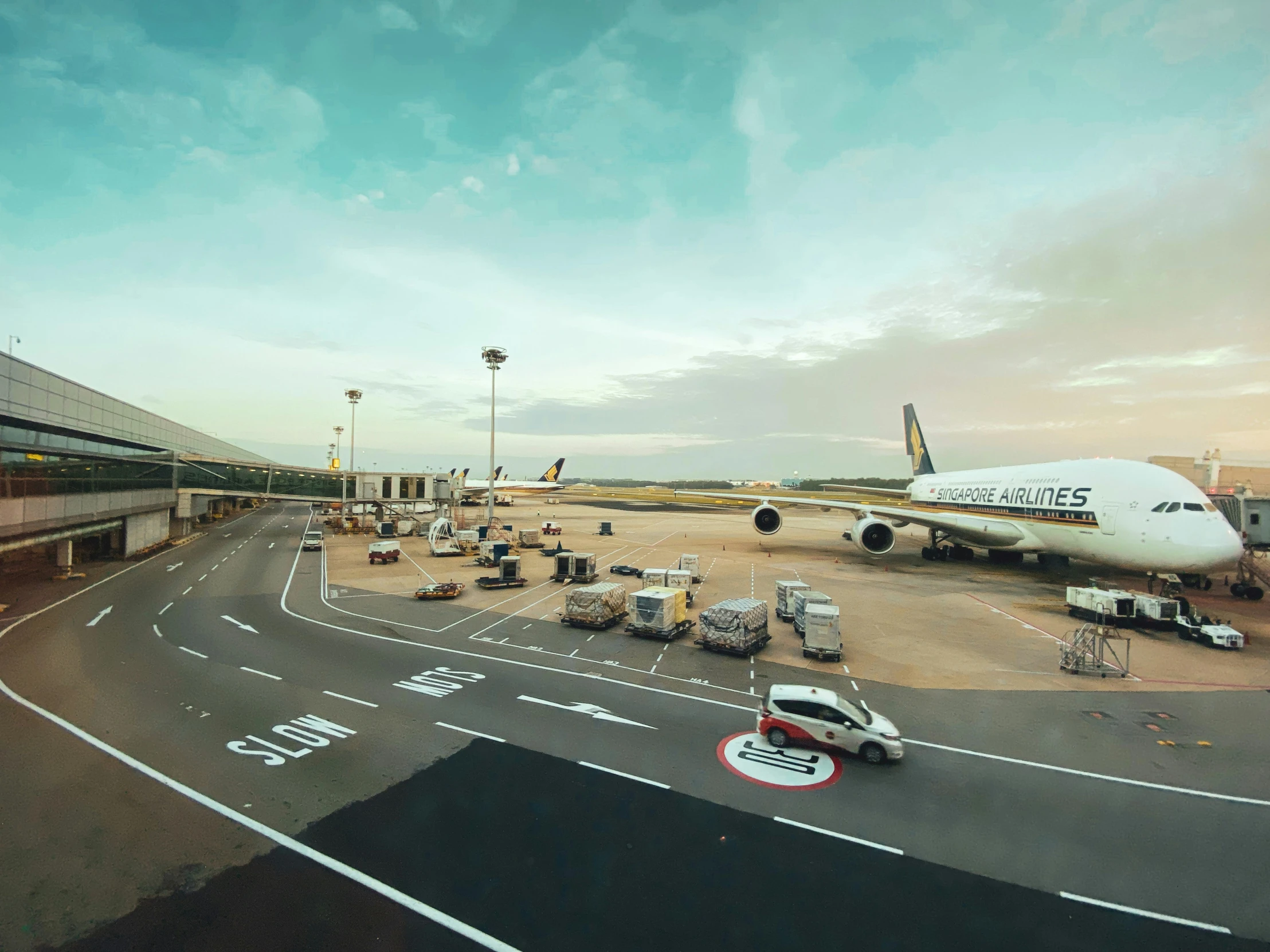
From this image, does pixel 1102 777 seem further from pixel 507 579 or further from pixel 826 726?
pixel 507 579

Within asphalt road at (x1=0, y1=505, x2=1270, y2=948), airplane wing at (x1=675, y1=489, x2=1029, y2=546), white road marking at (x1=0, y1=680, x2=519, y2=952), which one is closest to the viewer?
white road marking at (x1=0, y1=680, x2=519, y2=952)

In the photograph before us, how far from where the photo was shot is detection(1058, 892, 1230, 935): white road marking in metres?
8.37

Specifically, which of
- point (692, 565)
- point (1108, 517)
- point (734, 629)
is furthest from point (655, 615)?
point (1108, 517)

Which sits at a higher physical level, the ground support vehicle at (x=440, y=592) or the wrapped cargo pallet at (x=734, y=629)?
the wrapped cargo pallet at (x=734, y=629)

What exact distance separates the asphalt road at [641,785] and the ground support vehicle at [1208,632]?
6.61 m

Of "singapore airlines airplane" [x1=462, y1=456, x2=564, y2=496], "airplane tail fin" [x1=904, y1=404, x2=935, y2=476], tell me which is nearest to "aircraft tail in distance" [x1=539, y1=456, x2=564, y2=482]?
"singapore airlines airplane" [x1=462, y1=456, x2=564, y2=496]

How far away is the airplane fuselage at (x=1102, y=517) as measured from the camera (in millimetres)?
25484

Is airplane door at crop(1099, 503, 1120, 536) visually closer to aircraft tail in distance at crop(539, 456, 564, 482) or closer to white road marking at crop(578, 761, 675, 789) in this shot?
white road marking at crop(578, 761, 675, 789)

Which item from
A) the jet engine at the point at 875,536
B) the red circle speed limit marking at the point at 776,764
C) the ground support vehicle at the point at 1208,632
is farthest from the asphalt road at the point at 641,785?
the jet engine at the point at 875,536

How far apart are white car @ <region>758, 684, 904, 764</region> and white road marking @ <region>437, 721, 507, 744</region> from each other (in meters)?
6.68

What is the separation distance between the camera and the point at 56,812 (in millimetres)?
10914

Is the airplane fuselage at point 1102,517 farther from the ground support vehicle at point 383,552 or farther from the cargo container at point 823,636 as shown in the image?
the ground support vehicle at point 383,552

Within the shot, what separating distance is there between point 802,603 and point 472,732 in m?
14.4

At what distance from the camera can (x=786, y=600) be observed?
88.1 ft
